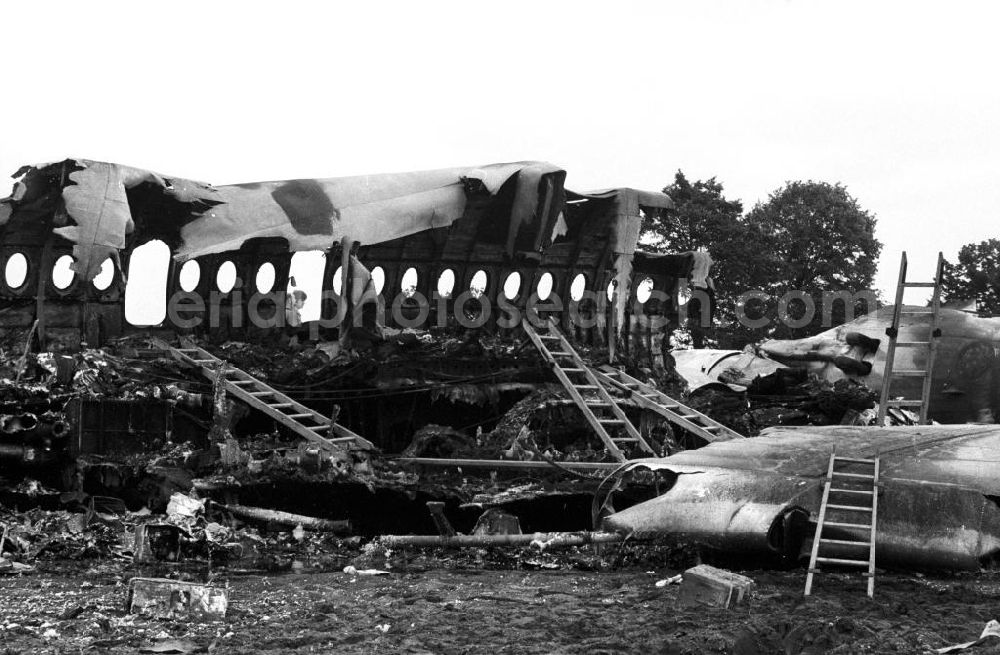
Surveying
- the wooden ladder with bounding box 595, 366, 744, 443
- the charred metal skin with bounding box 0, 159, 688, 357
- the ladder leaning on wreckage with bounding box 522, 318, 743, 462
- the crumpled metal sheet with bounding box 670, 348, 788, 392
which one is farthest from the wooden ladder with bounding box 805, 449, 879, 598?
the crumpled metal sheet with bounding box 670, 348, 788, 392

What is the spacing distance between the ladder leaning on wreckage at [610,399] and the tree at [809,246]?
29.8 metres

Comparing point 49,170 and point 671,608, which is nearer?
point 671,608

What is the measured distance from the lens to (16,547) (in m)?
15.8

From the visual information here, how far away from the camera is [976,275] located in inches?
2133

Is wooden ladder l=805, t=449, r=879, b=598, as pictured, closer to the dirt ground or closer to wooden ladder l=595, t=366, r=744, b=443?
the dirt ground

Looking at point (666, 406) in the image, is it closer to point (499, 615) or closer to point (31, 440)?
point (31, 440)

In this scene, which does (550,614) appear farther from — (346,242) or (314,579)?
(346,242)

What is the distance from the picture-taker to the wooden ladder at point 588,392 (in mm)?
20438

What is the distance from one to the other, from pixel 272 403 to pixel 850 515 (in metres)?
9.28

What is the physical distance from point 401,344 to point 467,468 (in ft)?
11.3

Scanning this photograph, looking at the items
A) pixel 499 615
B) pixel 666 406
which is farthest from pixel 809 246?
pixel 499 615

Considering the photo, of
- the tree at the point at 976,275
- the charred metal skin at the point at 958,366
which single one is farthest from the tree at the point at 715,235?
the charred metal skin at the point at 958,366

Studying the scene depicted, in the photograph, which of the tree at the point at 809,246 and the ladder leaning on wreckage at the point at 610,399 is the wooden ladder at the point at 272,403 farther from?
the tree at the point at 809,246

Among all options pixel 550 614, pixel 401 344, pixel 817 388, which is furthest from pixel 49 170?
pixel 817 388
